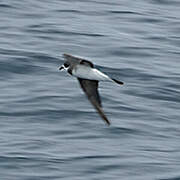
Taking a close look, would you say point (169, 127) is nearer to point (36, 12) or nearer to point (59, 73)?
point (59, 73)

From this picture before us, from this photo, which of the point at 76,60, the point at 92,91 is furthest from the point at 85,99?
A: the point at 76,60

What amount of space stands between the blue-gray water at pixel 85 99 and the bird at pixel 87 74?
1423 mm

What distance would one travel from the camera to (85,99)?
16.9 m

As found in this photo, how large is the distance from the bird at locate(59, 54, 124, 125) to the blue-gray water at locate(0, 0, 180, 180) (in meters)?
1.42

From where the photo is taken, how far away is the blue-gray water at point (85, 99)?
14.4m

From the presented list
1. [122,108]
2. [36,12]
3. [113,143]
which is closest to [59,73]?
[122,108]

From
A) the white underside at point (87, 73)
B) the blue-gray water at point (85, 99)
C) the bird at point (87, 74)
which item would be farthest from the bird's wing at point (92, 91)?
the blue-gray water at point (85, 99)

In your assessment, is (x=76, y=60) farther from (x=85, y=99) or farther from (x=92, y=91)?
(x=85, y=99)

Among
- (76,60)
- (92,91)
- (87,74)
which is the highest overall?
(76,60)

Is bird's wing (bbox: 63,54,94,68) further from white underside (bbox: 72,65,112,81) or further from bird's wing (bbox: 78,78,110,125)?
bird's wing (bbox: 78,78,110,125)

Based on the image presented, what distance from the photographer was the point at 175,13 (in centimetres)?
2458

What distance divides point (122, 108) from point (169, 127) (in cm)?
104

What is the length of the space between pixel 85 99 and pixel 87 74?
4.27 metres

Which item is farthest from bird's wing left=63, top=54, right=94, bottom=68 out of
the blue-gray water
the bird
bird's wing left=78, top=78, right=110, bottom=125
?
the blue-gray water
